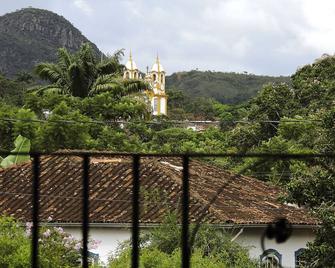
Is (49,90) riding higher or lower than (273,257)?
higher

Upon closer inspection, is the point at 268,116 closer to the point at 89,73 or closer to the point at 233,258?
the point at 89,73

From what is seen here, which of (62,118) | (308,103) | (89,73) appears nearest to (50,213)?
(62,118)

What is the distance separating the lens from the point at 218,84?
283ft

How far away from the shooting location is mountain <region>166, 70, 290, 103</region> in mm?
81188

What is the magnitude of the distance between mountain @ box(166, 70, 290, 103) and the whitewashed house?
64.8m

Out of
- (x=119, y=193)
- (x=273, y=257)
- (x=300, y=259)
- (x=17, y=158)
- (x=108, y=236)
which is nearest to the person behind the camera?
(x=273, y=257)

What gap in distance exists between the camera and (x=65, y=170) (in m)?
12.8

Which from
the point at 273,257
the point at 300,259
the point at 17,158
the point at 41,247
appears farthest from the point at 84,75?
the point at 273,257

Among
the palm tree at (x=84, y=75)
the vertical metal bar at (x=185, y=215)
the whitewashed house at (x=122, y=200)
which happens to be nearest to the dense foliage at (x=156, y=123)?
the palm tree at (x=84, y=75)

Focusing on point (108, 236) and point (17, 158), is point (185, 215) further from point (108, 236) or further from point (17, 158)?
point (17, 158)

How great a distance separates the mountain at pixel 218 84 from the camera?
8119 cm

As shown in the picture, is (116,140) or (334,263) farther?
(116,140)

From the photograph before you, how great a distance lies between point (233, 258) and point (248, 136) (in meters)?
13.8

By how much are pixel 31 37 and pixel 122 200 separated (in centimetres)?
7987
